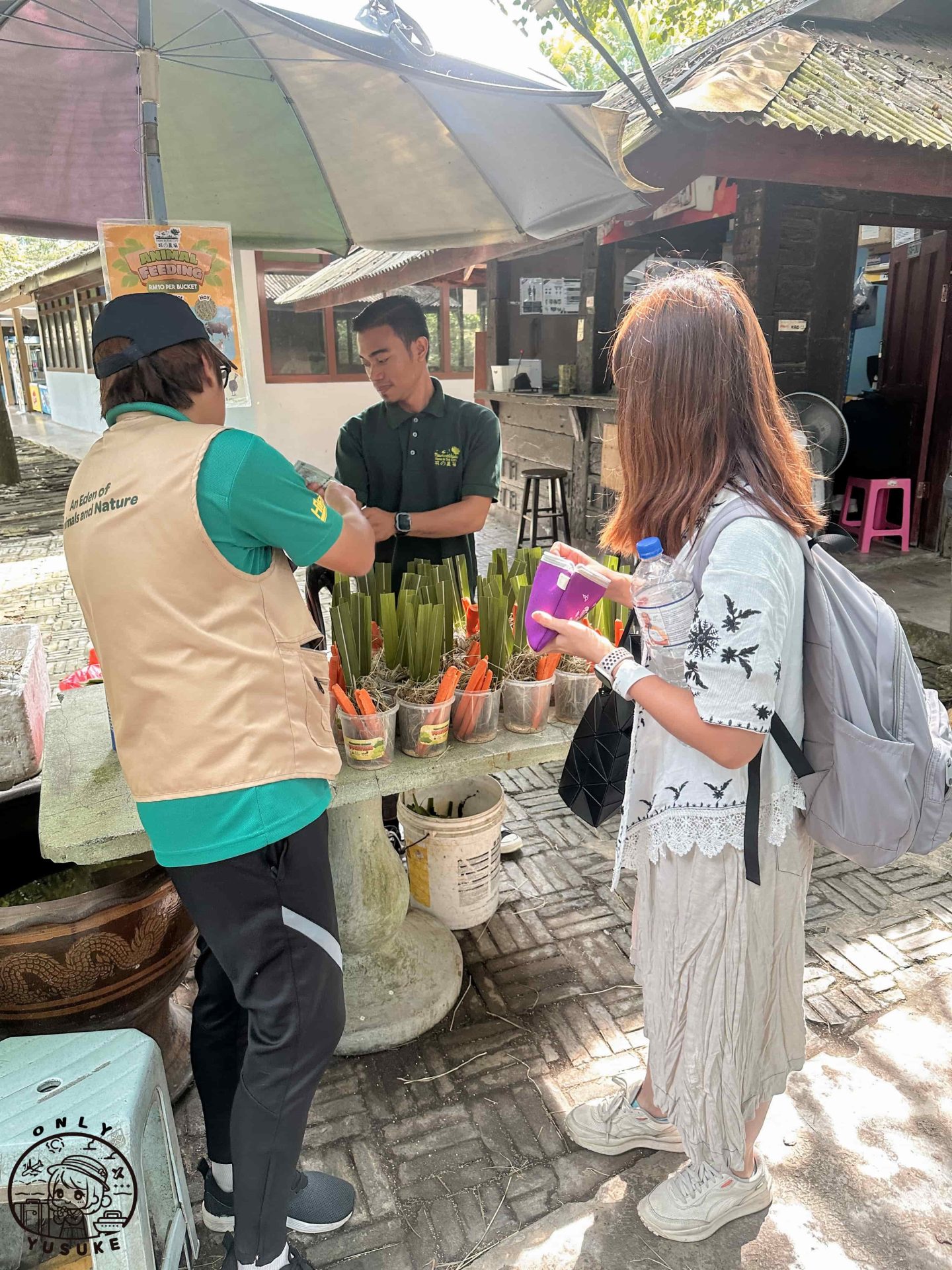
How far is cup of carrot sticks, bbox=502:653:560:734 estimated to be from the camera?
229 cm

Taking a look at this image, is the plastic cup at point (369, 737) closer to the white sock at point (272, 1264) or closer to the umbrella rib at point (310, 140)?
the white sock at point (272, 1264)

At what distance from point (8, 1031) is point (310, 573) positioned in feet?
4.79

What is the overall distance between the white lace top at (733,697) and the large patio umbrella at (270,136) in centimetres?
153

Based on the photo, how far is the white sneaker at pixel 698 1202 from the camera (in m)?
1.96

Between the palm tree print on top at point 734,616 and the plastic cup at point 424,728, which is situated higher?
the palm tree print on top at point 734,616

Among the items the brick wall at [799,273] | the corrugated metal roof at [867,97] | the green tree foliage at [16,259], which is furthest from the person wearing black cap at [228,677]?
the green tree foliage at [16,259]

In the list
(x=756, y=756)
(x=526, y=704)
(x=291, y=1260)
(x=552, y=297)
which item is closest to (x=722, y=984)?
(x=756, y=756)

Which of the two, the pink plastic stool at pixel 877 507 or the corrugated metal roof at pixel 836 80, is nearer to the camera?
the corrugated metal roof at pixel 836 80

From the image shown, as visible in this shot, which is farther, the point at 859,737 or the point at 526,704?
the point at 526,704

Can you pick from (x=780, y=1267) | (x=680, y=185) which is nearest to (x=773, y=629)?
(x=780, y=1267)

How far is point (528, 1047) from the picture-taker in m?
2.58

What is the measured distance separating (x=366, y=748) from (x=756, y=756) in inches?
38.9

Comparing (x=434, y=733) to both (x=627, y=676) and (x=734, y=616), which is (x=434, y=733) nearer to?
(x=627, y=676)

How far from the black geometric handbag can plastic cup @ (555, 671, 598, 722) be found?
231 millimetres
